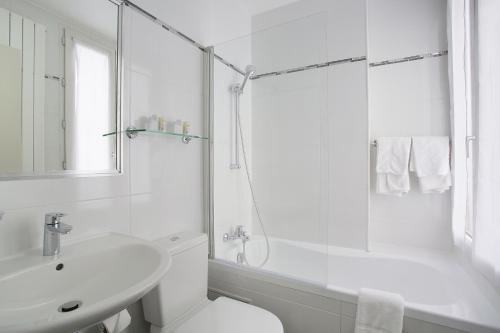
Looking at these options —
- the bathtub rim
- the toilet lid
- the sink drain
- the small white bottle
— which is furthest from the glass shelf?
the toilet lid

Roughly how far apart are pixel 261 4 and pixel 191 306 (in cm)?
242

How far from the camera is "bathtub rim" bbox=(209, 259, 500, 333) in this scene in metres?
1.00

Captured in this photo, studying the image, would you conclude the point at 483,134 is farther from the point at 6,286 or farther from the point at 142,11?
the point at 6,286

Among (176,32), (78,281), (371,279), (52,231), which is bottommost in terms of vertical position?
(371,279)

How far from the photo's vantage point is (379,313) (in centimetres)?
110

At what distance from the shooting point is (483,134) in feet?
3.71

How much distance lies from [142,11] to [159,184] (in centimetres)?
94

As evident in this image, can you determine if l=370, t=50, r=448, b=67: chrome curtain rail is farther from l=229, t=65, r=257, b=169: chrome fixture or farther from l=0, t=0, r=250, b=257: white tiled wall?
l=0, t=0, r=250, b=257: white tiled wall

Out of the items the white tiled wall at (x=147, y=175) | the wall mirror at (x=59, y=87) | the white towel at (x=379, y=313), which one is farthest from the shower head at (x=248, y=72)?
the white towel at (x=379, y=313)

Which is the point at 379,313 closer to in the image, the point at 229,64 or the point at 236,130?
the point at 236,130

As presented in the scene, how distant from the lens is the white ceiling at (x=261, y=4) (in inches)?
83.6

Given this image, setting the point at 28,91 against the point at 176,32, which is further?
the point at 176,32

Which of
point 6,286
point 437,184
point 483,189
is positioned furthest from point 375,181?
point 6,286

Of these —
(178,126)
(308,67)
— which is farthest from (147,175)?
(308,67)
